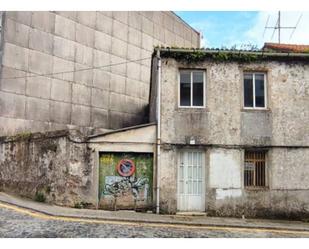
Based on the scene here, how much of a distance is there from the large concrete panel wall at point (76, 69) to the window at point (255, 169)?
29.2 feet

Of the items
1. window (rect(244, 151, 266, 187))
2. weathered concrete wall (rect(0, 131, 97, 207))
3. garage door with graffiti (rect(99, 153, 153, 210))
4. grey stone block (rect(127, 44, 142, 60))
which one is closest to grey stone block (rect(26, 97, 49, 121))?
weathered concrete wall (rect(0, 131, 97, 207))

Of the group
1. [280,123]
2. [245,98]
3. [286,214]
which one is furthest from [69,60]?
[286,214]

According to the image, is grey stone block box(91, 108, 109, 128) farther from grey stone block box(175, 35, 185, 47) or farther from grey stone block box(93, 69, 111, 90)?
grey stone block box(175, 35, 185, 47)

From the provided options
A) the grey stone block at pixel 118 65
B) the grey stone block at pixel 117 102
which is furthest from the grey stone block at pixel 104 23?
the grey stone block at pixel 117 102

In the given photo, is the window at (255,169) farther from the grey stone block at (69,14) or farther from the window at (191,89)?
the grey stone block at (69,14)

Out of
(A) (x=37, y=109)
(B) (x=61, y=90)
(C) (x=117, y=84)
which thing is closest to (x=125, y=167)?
(A) (x=37, y=109)

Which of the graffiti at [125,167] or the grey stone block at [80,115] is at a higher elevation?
the grey stone block at [80,115]

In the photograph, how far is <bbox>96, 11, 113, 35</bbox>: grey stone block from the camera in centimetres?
2127

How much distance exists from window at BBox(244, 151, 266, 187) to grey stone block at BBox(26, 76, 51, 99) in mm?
9572

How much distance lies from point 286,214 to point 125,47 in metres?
12.9

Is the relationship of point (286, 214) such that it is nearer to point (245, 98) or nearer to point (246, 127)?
point (246, 127)

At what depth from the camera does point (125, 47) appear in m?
22.6

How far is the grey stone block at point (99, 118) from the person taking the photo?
20.6 meters

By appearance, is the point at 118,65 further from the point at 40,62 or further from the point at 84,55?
the point at 40,62
